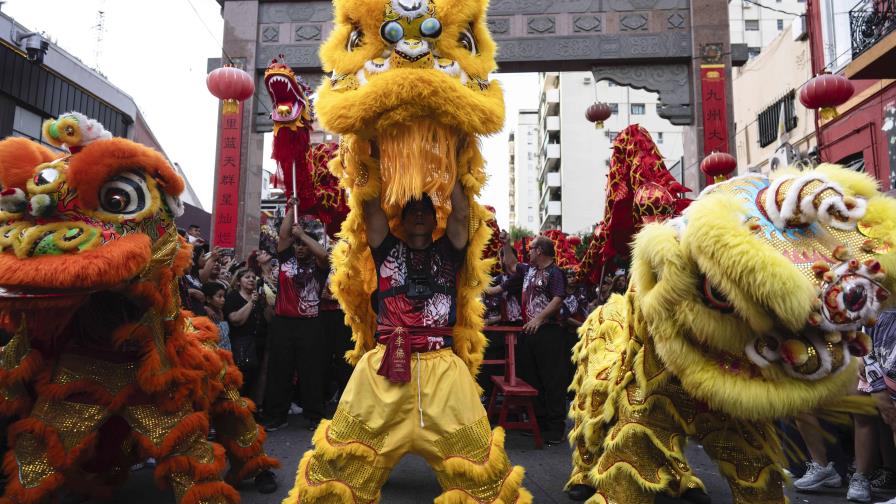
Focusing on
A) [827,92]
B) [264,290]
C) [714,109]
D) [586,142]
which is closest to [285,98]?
[264,290]

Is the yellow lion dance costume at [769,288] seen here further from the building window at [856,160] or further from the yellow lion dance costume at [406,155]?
the building window at [856,160]

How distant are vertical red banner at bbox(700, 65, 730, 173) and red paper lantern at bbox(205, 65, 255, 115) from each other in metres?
7.35

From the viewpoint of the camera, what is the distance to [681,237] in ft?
6.59

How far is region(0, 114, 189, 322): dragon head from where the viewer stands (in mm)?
2166

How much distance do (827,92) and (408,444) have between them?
773 centimetres

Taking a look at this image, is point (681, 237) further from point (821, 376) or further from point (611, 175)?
point (611, 175)

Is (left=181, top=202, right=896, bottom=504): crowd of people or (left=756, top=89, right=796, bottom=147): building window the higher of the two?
(left=756, top=89, right=796, bottom=147): building window

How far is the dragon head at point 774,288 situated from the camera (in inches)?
71.4

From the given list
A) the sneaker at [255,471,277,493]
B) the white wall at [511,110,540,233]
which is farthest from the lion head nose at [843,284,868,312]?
the white wall at [511,110,540,233]

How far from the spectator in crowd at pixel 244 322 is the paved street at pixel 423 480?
680 millimetres

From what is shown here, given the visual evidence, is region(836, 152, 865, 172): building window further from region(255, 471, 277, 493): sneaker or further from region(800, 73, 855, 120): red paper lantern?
region(255, 471, 277, 493): sneaker

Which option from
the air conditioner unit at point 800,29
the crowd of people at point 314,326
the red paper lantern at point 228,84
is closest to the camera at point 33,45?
the red paper lantern at point 228,84

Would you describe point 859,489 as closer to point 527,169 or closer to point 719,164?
point 719,164

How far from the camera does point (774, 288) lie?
1764 millimetres
